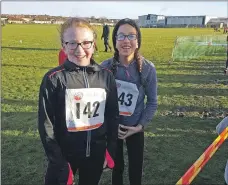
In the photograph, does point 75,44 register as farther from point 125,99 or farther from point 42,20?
point 42,20

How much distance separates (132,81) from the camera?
2537mm

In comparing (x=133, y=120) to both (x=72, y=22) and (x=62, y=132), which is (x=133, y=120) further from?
(x=72, y=22)

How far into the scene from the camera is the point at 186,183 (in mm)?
1448

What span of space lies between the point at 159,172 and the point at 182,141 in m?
1.18

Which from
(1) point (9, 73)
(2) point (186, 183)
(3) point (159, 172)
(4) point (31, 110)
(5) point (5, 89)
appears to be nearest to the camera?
(2) point (186, 183)

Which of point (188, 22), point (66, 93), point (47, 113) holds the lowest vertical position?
point (47, 113)

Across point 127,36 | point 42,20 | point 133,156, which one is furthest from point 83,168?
point 42,20

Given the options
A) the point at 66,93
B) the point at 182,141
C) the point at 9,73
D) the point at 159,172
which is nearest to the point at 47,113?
the point at 66,93

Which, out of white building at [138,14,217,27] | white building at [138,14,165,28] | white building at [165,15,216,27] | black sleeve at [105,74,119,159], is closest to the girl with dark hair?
black sleeve at [105,74,119,159]

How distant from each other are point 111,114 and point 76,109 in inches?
13.4

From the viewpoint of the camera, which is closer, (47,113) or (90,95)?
(47,113)

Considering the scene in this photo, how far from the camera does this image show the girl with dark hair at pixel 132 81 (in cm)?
243

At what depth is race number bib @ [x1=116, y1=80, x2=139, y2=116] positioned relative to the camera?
2543 millimetres

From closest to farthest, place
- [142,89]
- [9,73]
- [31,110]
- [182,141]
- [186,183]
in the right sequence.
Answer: [186,183], [142,89], [182,141], [31,110], [9,73]
